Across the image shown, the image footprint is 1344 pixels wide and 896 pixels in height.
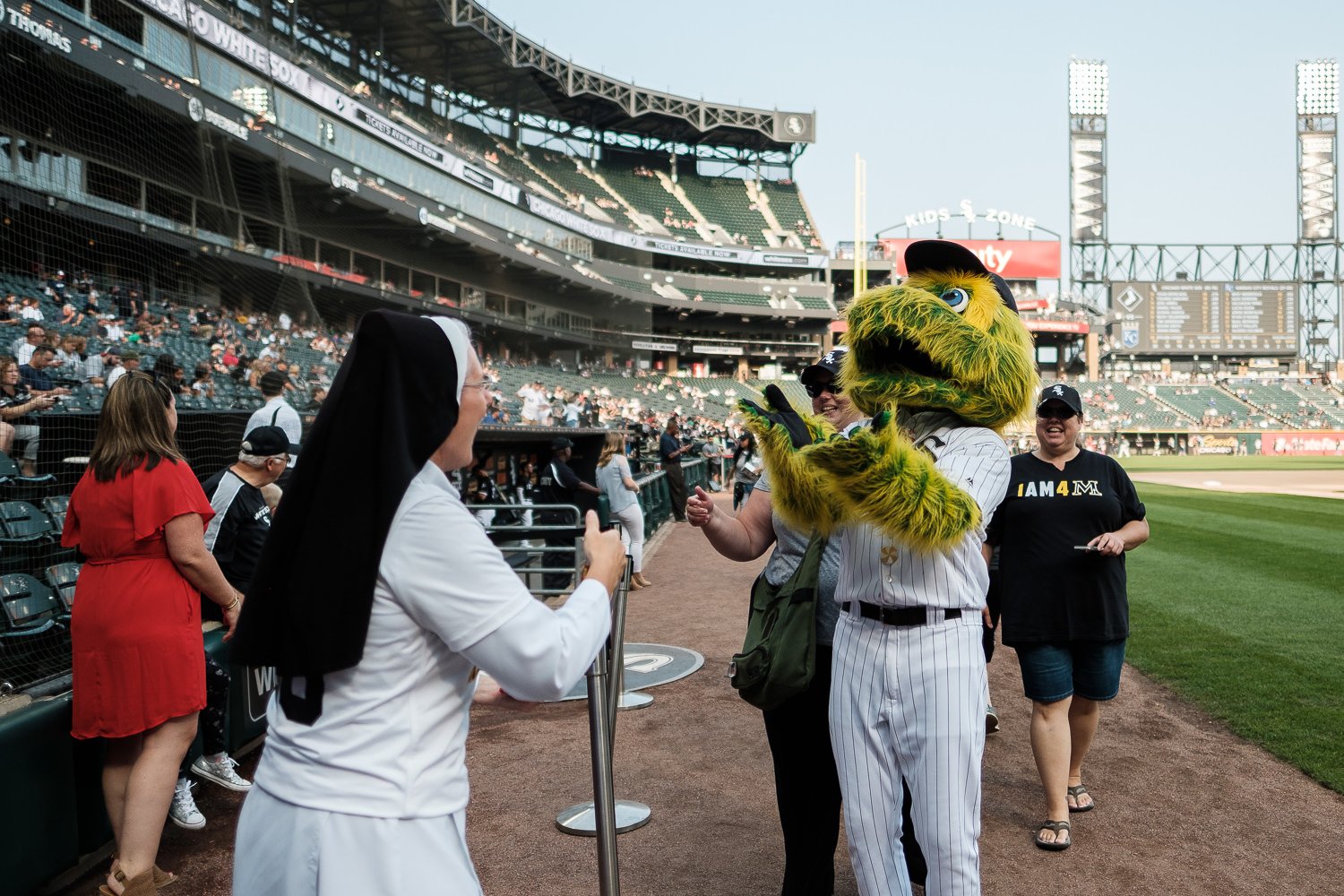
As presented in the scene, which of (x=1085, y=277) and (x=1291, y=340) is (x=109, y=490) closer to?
(x=1085, y=277)

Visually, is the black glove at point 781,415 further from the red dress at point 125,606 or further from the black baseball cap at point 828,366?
the red dress at point 125,606

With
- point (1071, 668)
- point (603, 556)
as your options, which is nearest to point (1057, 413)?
point (1071, 668)

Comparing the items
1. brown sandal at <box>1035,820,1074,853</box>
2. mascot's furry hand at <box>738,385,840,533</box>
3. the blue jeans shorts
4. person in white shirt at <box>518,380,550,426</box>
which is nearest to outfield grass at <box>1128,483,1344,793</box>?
the blue jeans shorts

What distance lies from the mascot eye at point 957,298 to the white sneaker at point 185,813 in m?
3.77

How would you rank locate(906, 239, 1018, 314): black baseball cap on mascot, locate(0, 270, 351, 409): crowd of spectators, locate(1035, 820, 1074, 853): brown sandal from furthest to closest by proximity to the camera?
locate(0, 270, 351, 409): crowd of spectators, locate(1035, 820, 1074, 853): brown sandal, locate(906, 239, 1018, 314): black baseball cap on mascot

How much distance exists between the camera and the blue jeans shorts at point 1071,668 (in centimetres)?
419

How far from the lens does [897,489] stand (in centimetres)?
246

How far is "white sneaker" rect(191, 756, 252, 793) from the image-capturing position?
4.71 meters

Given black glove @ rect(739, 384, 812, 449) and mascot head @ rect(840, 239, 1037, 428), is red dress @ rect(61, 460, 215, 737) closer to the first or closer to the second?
black glove @ rect(739, 384, 812, 449)

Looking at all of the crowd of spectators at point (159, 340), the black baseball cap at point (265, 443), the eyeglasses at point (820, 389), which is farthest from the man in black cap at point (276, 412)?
the eyeglasses at point (820, 389)

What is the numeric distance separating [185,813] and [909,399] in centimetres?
360

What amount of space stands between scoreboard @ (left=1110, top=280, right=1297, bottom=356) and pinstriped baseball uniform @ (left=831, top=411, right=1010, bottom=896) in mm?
84811

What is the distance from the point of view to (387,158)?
33.4 m

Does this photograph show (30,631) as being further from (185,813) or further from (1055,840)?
(1055,840)
